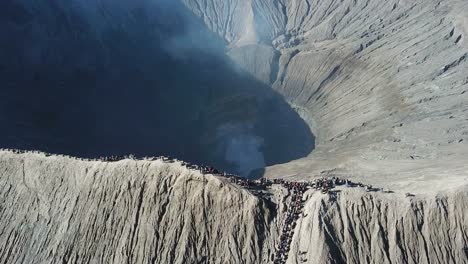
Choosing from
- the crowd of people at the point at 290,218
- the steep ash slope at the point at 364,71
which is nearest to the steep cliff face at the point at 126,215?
the crowd of people at the point at 290,218

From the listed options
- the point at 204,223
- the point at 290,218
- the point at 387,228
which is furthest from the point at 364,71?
the point at 204,223

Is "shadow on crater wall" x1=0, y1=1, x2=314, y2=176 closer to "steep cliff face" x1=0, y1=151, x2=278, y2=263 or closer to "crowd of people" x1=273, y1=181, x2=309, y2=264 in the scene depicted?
"steep cliff face" x1=0, y1=151, x2=278, y2=263

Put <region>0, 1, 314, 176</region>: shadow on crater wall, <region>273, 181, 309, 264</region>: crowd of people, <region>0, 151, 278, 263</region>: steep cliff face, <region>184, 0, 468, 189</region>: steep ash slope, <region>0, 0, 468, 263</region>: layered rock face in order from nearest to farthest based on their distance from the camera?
<region>273, 181, 309, 264</region>: crowd of people < <region>0, 0, 468, 263</region>: layered rock face < <region>0, 151, 278, 263</region>: steep cliff face < <region>184, 0, 468, 189</region>: steep ash slope < <region>0, 1, 314, 176</region>: shadow on crater wall

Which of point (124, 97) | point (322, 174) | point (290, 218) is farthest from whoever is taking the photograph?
point (124, 97)

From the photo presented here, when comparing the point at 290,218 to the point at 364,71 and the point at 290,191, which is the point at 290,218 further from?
the point at 364,71

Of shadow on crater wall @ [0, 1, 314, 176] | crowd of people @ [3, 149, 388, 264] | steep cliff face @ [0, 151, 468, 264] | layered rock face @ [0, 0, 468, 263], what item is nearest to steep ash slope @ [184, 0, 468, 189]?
layered rock face @ [0, 0, 468, 263]
